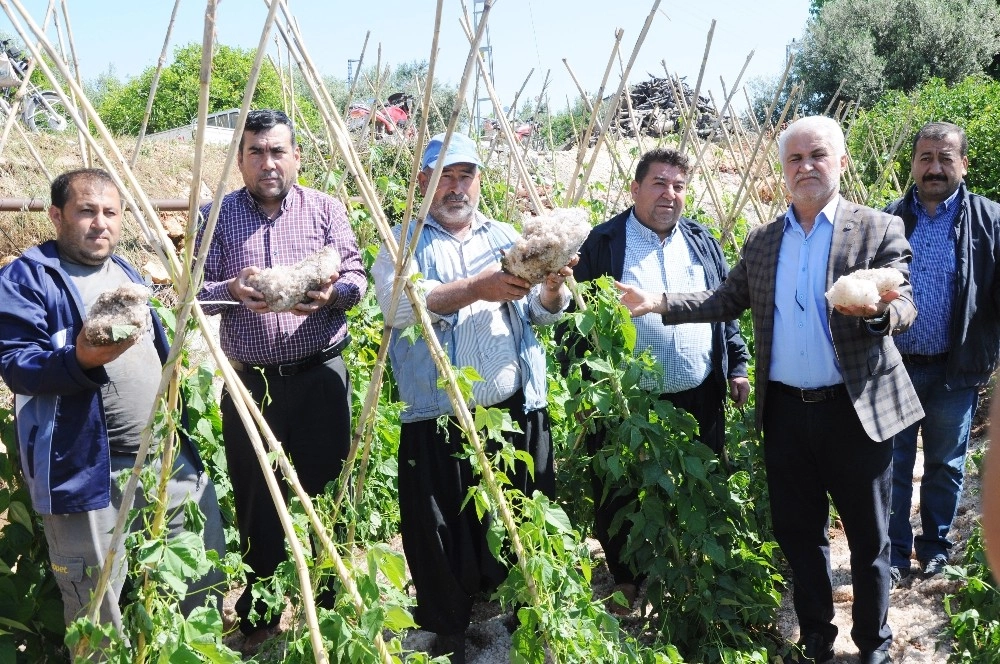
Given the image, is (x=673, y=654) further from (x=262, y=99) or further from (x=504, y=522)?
(x=262, y=99)

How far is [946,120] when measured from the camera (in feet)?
29.3

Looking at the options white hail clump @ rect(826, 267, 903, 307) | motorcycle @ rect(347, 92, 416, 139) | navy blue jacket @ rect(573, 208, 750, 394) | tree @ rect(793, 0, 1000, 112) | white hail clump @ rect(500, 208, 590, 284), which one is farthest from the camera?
tree @ rect(793, 0, 1000, 112)

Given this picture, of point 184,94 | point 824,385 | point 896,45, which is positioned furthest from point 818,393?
point 896,45

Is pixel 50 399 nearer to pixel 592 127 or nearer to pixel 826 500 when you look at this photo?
pixel 592 127

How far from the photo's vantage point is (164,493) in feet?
6.87

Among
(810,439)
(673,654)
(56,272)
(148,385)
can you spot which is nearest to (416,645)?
(673,654)

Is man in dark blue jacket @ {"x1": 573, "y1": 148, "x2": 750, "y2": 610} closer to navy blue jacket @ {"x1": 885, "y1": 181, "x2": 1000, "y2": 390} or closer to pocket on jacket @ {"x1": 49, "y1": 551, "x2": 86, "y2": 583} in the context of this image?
navy blue jacket @ {"x1": 885, "y1": 181, "x2": 1000, "y2": 390}

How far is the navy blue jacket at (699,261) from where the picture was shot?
3377 mm

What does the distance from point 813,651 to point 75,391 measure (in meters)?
2.40

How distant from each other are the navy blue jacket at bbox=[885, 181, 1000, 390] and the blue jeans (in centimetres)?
7

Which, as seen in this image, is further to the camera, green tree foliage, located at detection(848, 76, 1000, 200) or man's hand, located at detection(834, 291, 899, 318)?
green tree foliage, located at detection(848, 76, 1000, 200)

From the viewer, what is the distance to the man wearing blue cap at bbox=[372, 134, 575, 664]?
278 centimetres

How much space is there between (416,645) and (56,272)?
174cm

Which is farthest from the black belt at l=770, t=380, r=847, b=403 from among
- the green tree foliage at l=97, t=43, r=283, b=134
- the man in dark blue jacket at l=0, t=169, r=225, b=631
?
the green tree foliage at l=97, t=43, r=283, b=134
